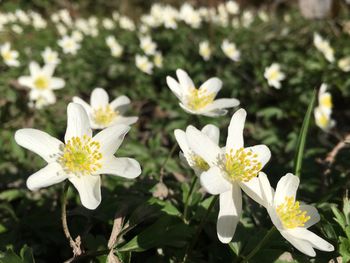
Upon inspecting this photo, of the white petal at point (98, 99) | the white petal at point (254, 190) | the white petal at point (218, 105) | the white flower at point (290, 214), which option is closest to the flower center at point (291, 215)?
the white flower at point (290, 214)

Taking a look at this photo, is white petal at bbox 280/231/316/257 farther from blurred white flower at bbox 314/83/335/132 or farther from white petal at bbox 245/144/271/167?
blurred white flower at bbox 314/83/335/132

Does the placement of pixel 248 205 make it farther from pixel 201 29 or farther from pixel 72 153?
pixel 201 29

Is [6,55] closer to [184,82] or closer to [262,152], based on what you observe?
[184,82]

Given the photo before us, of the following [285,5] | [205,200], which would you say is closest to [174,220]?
[205,200]

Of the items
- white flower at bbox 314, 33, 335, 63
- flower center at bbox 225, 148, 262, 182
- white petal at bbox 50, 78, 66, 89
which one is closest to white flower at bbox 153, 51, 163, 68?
white petal at bbox 50, 78, 66, 89

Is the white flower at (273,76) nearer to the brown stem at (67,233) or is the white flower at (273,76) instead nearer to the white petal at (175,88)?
the white petal at (175,88)

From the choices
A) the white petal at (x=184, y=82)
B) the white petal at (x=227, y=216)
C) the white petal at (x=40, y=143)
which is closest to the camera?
the white petal at (x=227, y=216)
